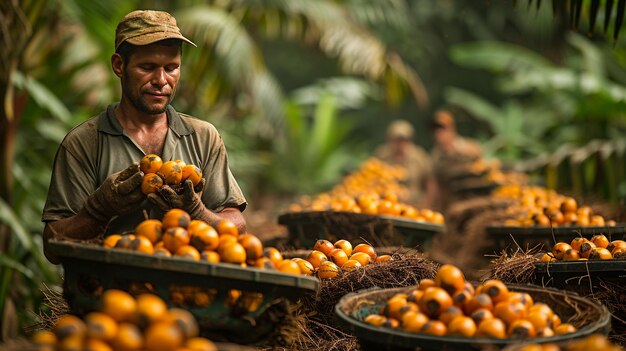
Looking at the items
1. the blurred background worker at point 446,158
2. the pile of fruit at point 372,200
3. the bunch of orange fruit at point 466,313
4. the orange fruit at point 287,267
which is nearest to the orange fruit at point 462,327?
the bunch of orange fruit at point 466,313

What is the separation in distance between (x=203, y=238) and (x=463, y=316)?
34.4 inches

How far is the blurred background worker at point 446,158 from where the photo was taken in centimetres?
1243

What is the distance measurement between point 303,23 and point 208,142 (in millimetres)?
8323

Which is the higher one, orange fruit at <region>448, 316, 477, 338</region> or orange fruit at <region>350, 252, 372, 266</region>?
orange fruit at <region>350, 252, 372, 266</region>

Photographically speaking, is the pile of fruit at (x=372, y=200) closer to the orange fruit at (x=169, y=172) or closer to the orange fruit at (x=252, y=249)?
the orange fruit at (x=169, y=172)

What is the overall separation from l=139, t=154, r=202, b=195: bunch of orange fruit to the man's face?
420 mm

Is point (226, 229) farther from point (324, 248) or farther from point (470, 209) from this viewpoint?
point (470, 209)

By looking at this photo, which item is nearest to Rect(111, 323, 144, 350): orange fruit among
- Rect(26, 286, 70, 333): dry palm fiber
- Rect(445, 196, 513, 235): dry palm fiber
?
Rect(26, 286, 70, 333): dry palm fiber

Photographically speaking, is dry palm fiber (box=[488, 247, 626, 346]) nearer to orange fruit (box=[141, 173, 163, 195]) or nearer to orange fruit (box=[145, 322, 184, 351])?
orange fruit (box=[141, 173, 163, 195])

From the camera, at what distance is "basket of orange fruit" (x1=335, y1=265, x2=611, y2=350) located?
257cm

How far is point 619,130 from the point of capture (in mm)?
12703

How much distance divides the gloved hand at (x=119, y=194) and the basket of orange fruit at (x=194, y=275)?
8.4 inches

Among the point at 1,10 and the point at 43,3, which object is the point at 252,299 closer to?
the point at 1,10

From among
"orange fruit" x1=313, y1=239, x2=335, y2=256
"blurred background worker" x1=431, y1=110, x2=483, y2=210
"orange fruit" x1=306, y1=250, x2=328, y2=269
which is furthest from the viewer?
"blurred background worker" x1=431, y1=110, x2=483, y2=210
